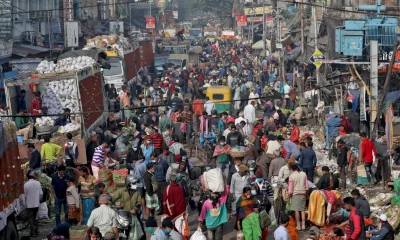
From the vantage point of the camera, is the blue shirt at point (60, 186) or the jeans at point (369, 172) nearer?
the blue shirt at point (60, 186)

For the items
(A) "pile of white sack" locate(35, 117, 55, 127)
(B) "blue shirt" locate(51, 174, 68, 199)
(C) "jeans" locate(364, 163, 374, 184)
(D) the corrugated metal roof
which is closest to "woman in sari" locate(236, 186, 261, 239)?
(B) "blue shirt" locate(51, 174, 68, 199)

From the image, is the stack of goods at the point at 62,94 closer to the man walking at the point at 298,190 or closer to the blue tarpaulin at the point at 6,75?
the man walking at the point at 298,190

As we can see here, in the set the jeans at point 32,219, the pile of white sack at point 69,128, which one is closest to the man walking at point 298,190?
the jeans at point 32,219

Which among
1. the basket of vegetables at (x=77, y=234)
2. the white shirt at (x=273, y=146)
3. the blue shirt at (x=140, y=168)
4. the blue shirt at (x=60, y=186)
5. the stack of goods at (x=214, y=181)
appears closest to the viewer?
the basket of vegetables at (x=77, y=234)

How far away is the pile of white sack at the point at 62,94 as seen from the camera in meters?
23.5

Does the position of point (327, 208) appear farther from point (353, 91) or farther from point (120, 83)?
point (120, 83)

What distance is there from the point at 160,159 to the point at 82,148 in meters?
4.39

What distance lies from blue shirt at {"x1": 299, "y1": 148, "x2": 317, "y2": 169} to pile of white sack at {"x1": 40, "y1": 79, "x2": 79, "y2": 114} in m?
7.42

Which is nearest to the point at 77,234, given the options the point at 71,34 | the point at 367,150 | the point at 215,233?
the point at 215,233

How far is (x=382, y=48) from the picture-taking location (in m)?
27.9

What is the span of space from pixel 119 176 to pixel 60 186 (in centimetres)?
113

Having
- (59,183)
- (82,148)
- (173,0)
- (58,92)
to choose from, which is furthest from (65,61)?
(173,0)

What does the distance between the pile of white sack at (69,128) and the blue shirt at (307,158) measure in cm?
654

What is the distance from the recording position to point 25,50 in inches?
1683
